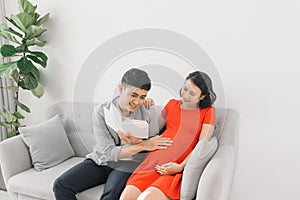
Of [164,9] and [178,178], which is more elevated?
[164,9]

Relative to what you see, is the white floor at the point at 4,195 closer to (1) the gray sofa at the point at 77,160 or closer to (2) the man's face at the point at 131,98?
(1) the gray sofa at the point at 77,160

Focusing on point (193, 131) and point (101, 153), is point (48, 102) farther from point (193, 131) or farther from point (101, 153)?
point (193, 131)

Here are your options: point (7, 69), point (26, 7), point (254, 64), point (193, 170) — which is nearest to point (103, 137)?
point (193, 170)

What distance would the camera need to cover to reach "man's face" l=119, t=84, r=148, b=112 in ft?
6.10

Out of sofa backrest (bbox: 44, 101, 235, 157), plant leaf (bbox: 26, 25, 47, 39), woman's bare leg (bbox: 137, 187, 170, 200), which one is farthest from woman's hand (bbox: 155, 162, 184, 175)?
plant leaf (bbox: 26, 25, 47, 39)

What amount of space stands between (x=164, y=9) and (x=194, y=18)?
222 millimetres

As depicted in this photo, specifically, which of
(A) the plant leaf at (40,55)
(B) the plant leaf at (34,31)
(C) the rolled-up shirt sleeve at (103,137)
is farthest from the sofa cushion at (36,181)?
(B) the plant leaf at (34,31)

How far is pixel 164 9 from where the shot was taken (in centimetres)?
242

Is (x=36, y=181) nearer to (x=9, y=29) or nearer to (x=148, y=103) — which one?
(x=148, y=103)

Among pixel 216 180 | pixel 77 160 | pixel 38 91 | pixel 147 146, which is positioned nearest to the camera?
pixel 216 180

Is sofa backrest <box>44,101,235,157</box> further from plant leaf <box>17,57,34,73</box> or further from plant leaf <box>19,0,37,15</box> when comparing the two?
plant leaf <box>19,0,37,15</box>

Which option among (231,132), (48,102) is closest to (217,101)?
(231,132)

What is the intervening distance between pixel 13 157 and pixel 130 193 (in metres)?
0.96

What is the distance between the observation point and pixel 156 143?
6.54 ft
